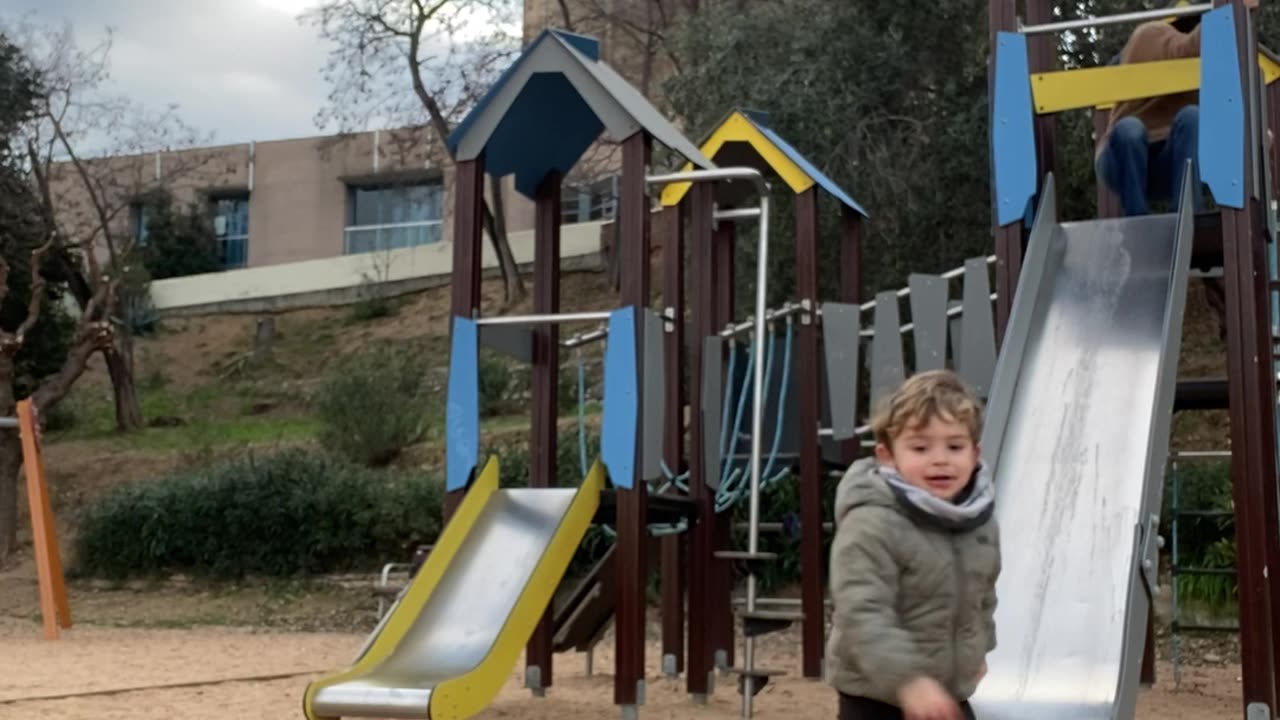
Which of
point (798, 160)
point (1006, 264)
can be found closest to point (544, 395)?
point (798, 160)

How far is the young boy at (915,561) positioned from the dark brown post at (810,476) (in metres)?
5.04

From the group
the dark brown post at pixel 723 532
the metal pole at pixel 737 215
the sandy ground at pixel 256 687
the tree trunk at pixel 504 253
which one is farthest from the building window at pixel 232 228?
the metal pole at pixel 737 215

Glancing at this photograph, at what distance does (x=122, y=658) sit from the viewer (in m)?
9.49

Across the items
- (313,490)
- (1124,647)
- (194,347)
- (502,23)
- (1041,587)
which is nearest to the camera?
(1124,647)

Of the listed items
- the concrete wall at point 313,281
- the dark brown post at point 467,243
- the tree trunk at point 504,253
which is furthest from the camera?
the concrete wall at point 313,281

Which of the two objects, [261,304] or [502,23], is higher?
[502,23]

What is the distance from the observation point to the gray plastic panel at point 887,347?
6918 millimetres

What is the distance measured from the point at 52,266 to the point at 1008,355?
19.3 m

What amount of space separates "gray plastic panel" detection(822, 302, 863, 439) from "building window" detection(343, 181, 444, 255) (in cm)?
2704

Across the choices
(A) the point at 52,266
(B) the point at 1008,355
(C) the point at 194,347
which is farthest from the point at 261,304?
(B) the point at 1008,355

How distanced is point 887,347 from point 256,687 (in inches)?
150

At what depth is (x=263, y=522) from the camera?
49.2ft

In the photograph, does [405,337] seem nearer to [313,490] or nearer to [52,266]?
[52,266]

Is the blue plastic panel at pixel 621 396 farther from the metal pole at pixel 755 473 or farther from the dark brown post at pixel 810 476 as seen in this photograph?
the dark brown post at pixel 810 476
